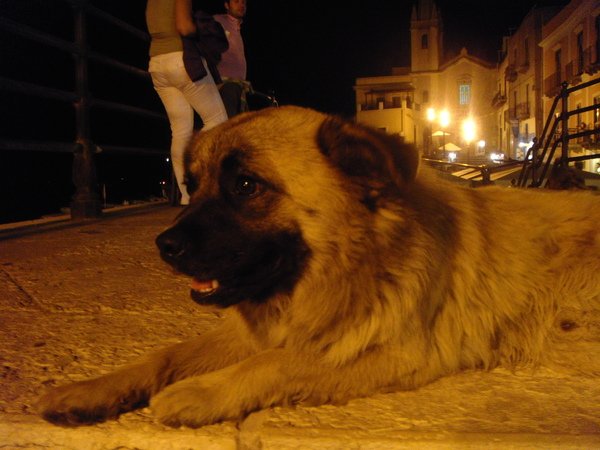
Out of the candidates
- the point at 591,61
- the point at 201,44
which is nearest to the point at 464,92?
the point at 591,61

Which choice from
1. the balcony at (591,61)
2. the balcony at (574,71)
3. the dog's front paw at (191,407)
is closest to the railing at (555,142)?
the dog's front paw at (191,407)

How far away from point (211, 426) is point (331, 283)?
0.61 meters

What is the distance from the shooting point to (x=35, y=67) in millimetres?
6297

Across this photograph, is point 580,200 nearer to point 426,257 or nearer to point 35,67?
point 426,257

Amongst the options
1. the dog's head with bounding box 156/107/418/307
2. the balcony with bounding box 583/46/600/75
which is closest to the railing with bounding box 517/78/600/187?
the dog's head with bounding box 156/107/418/307

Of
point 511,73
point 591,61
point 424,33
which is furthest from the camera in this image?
point 424,33

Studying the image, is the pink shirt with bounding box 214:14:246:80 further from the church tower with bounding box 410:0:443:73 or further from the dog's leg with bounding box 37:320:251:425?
the church tower with bounding box 410:0:443:73

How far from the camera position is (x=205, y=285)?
1.88 metres

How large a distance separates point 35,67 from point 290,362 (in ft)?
19.4

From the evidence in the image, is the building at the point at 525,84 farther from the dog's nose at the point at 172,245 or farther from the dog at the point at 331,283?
the dog's nose at the point at 172,245

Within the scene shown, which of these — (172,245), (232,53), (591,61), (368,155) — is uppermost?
(591,61)

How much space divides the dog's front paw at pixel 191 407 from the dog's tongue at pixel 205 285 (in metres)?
0.38

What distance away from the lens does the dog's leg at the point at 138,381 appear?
152 cm

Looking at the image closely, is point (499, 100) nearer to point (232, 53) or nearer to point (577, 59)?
point (577, 59)
